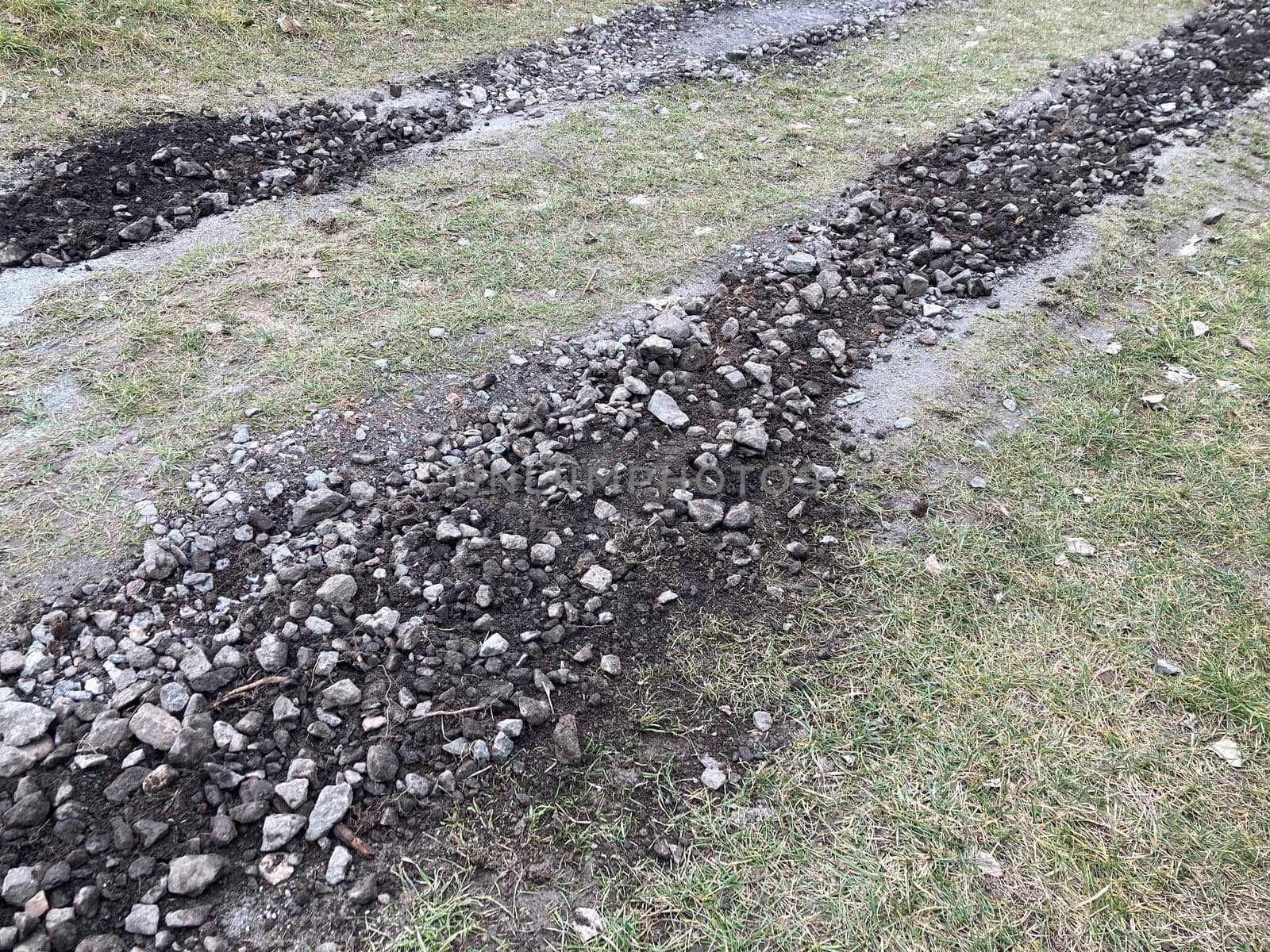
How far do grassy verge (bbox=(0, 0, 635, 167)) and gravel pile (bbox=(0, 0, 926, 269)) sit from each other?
1.12ft

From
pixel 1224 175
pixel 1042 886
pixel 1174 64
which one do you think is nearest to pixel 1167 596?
pixel 1042 886

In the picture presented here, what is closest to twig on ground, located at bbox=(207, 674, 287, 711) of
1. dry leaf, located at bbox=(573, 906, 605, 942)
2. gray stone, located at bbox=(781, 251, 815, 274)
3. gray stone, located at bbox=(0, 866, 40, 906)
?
gray stone, located at bbox=(0, 866, 40, 906)

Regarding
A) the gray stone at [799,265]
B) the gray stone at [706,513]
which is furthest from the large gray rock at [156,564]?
the gray stone at [799,265]

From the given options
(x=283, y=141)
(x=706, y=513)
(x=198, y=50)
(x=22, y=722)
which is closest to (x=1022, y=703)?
(x=706, y=513)

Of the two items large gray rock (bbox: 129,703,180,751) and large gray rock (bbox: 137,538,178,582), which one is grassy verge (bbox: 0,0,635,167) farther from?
large gray rock (bbox: 129,703,180,751)

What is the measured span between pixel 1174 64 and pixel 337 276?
7.04 m

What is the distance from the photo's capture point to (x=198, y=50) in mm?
6172

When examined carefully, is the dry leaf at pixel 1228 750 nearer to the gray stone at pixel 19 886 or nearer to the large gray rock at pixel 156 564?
the gray stone at pixel 19 886

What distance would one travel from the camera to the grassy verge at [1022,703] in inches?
82.0

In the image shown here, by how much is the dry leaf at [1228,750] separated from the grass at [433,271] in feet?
9.97

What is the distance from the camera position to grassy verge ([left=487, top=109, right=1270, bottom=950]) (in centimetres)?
208

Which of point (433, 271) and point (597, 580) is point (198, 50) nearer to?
point (433, 271)

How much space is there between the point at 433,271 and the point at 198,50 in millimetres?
3710

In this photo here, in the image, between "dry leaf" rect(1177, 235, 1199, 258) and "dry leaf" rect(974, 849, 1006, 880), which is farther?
"dry leaf" rect(1177, 235, 1199, 258)
